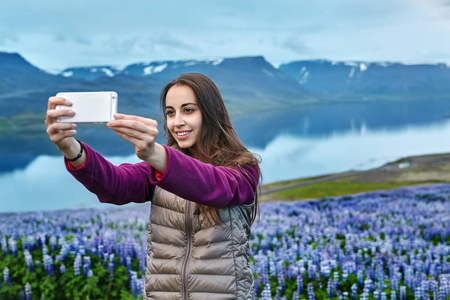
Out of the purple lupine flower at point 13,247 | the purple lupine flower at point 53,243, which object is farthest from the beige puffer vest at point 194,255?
the purple lupine flower at point 13,247

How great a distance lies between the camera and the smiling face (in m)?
2.87

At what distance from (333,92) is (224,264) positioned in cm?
17321

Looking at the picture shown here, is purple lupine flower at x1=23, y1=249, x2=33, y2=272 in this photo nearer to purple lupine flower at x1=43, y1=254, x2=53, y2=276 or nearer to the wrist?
purple lupine flower at x1=43, y1=254, x2=53, y2=276

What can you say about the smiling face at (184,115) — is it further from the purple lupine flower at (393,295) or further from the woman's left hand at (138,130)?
the purple lupine flower at (393,295)

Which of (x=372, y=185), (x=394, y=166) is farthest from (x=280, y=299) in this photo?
(x=394, y=166)

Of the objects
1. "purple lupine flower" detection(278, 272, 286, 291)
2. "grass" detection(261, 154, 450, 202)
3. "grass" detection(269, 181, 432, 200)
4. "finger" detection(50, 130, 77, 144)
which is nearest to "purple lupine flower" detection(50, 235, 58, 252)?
"purple lupine flower" detection(278, 272, 286, 291)

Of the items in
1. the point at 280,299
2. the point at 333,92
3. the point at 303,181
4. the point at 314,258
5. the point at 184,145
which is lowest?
the point at 280,299

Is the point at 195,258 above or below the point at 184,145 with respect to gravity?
below

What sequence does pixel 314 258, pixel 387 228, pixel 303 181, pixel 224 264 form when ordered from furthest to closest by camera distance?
1. pixel 303 181
2. pixel 387 228
3. pixel 314 258
4. pixel 224 264

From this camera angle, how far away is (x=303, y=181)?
88.7 feet

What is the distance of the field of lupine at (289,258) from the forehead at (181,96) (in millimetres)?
2591

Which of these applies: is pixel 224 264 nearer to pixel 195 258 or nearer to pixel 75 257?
pixel 195 258

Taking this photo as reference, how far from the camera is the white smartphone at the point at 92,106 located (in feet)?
6.82

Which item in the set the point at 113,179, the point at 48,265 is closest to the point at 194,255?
the point at 113,179
